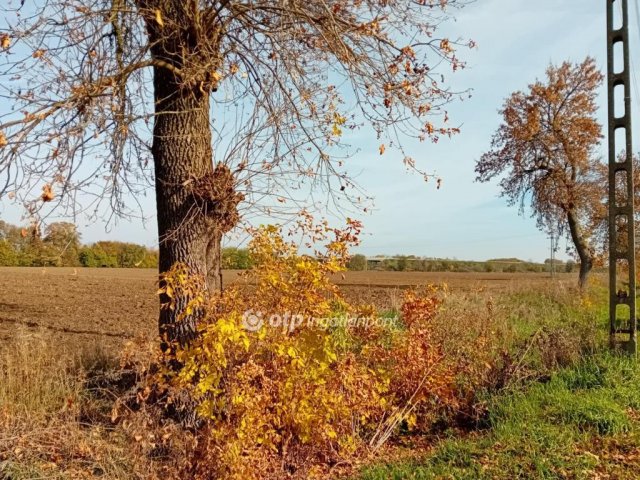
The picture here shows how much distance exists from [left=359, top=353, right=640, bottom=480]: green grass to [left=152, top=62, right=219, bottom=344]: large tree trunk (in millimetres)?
2727

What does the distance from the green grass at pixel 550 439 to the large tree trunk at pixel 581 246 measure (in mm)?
17161

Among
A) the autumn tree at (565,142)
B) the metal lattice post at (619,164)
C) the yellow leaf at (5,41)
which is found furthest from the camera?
the autumn tree at (565,142)

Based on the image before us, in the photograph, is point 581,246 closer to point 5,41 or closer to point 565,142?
point 565,142

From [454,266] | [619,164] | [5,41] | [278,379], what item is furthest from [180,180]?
[454,266]

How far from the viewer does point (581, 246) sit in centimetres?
2198

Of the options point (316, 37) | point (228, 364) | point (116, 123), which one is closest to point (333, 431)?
point (228, 364)

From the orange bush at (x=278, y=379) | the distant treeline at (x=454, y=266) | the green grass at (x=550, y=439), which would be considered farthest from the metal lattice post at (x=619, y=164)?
the distant treeline at (x=454, y=266)

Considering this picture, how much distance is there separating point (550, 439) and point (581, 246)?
1970 centimetres

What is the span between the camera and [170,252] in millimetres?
5367

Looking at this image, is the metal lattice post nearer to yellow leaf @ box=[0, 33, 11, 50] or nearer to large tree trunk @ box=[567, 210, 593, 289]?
yellow leaf @ box=[0, 33, 11, 50]

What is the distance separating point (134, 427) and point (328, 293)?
208cm

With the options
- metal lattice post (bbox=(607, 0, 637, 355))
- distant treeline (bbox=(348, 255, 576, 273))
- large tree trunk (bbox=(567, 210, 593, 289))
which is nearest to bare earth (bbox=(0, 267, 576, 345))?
metal lattice post (bbox=(607, 0, 637, 355))

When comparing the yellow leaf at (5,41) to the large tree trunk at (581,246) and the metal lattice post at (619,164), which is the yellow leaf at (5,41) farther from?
the large tree trunk at (581,246)

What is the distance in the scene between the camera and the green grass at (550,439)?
420cm
